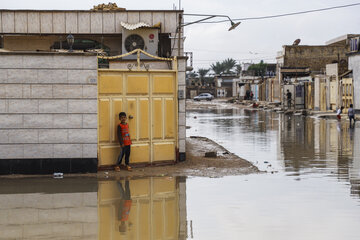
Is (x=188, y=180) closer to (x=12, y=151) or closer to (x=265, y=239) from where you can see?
(x=12, y=151)

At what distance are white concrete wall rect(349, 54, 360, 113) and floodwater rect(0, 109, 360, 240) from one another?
28602 millimetres

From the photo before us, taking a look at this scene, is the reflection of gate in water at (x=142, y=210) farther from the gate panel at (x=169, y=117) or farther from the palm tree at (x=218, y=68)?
the palm tree at (x=218, y=68)

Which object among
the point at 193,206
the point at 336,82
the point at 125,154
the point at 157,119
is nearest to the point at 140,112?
the point at 157,119

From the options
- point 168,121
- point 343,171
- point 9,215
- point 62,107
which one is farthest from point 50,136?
point 343,171

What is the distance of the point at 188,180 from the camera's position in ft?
44.1

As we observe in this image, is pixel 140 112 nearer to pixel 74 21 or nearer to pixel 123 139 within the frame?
pixel 123 139

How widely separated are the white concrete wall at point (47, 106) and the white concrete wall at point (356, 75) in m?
32.0

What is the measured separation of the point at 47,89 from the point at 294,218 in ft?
23.6

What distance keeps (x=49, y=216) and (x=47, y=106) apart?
5128 millimetres

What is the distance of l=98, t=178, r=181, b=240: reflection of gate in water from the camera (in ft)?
27.6

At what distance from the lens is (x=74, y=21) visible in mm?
24703

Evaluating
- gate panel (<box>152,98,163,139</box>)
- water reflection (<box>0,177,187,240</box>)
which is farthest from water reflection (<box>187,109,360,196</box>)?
water reflection (<box>0,177,187,240</box>)

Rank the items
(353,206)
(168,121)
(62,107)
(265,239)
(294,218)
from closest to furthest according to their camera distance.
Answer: (265,239), (294,218), (353,206), (62,107), (168,121)

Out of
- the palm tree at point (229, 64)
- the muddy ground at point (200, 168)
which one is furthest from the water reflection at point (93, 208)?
the palm tree at point (229, 64)
